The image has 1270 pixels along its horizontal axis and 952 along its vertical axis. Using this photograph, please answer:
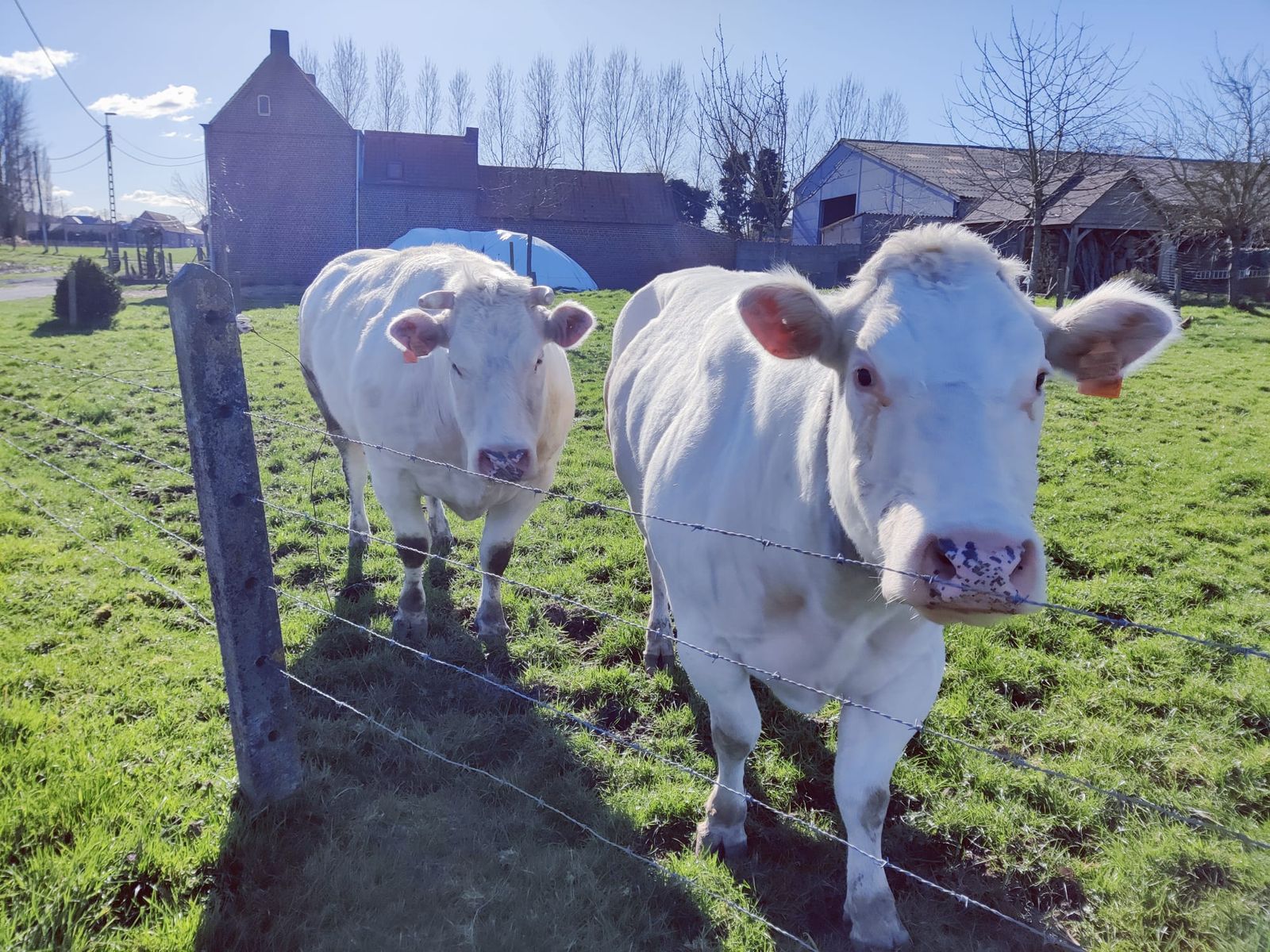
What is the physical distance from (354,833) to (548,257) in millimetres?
29788

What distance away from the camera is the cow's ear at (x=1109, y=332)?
2193mm

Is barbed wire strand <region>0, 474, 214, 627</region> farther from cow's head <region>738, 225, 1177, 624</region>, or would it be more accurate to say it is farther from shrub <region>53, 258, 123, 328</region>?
shrub <region>53, 258, 123, 328</region>

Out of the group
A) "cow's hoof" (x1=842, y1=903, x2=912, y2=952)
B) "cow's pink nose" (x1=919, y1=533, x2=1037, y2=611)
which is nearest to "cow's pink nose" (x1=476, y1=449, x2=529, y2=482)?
"cow's hoof" (x1=842, y1=903, x2=912, y2=952)

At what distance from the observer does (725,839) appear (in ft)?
9.84

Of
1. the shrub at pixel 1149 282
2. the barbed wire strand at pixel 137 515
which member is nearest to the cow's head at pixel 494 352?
the barbed wire strand at pixel 137 515

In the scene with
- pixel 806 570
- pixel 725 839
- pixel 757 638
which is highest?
pixel 806 570

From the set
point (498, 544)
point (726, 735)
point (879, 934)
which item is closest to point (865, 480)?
point (726, 735)

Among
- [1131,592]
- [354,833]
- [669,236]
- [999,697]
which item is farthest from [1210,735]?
[669,236]

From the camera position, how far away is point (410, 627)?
15.6ft

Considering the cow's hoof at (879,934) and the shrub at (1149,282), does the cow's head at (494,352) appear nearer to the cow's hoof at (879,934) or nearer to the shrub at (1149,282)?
the cow's hoof at (879,934)

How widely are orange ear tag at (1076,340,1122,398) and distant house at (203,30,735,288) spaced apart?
28.7 meters

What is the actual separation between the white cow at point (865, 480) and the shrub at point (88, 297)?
19164 mm

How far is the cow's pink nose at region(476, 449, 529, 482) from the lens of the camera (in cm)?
397

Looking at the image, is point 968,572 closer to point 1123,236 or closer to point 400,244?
point 400,244
